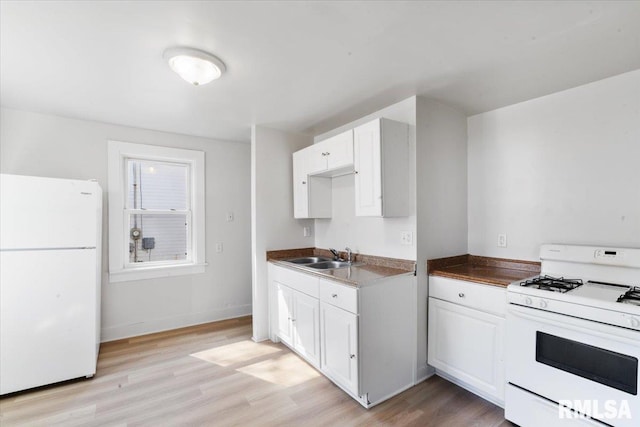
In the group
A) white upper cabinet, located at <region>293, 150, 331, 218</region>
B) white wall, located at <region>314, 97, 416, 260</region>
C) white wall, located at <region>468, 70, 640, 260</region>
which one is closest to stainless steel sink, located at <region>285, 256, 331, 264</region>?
white wall, located at <region>314, 97, 416, 260</region>

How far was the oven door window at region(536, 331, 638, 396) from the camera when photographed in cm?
147


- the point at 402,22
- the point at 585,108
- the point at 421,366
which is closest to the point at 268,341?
the point at 421,366

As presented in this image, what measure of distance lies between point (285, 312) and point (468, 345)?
1607mm

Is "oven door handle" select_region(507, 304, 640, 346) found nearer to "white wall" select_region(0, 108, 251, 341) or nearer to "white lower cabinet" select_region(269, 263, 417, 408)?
"white lower cabinet" select_region(269, 263, 417, 408)

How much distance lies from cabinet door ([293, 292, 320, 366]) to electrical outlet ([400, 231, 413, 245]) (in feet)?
2.83

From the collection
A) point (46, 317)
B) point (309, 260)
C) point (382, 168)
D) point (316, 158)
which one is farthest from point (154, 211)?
point (382, 168)

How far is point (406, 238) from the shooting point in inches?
97.3

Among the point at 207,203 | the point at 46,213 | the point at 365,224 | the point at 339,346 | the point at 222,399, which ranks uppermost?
the point at 207,203

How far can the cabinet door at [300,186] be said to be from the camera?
10.5 feet

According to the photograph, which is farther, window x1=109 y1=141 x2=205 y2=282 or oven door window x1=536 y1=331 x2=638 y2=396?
window x1=109 y1=141 x2=205 y2=282

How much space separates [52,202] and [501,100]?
3.66 metres

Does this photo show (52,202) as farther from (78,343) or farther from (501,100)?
(501,100)

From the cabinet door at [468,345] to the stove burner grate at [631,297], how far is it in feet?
2.02

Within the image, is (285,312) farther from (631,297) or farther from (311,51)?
(631,297)
